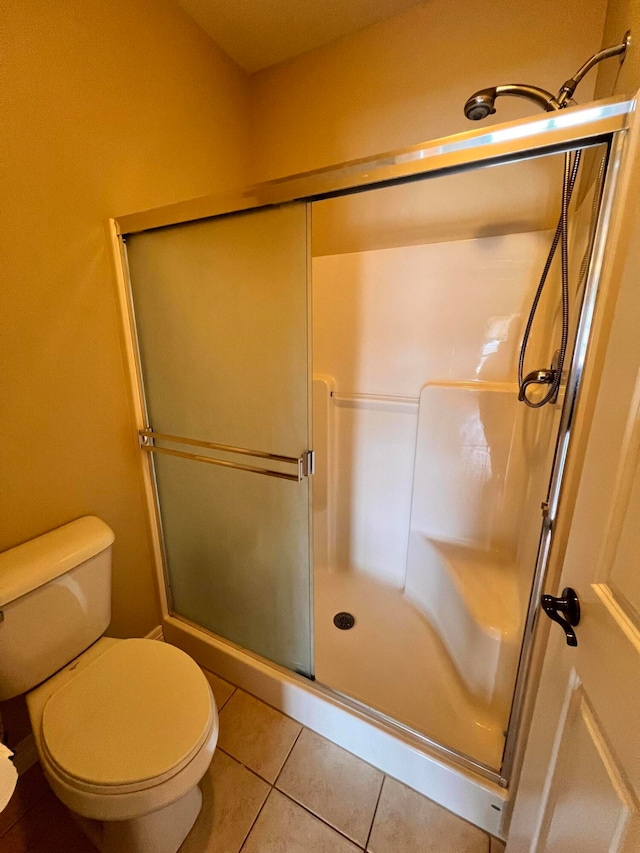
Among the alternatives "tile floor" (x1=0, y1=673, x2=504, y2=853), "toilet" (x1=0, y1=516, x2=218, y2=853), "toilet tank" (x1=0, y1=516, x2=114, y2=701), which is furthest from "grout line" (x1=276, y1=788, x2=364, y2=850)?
"toilet tank" (x1=0, y1=516, x2=114, y2=701)

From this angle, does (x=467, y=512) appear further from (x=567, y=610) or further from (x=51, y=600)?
(x=51, y=600)

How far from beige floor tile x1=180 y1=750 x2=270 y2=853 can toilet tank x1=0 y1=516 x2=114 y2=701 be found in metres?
0.62

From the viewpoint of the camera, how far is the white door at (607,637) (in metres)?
0.49

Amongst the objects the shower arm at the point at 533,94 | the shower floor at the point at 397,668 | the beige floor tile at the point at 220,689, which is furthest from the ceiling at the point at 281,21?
the beige floor tile at the point at 220,689

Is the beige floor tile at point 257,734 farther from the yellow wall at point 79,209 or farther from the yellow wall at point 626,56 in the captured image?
the yellow wall at point 626,56

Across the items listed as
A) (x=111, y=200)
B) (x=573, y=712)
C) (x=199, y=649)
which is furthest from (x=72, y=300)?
(x=573, y=712)

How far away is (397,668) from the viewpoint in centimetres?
148

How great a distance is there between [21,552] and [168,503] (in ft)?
1.71

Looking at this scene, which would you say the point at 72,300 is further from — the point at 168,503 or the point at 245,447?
the point at 168,503

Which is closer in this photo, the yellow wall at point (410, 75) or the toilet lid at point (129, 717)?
the toilet lid at point (129, 717)

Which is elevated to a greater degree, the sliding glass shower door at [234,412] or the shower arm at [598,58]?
the shower arm at [598,58]

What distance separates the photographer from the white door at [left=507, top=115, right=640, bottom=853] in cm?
49

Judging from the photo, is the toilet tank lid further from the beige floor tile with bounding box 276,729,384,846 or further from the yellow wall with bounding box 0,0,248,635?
the beige floor tile with bounding box 276,729,384,846

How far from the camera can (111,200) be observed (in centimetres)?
121
